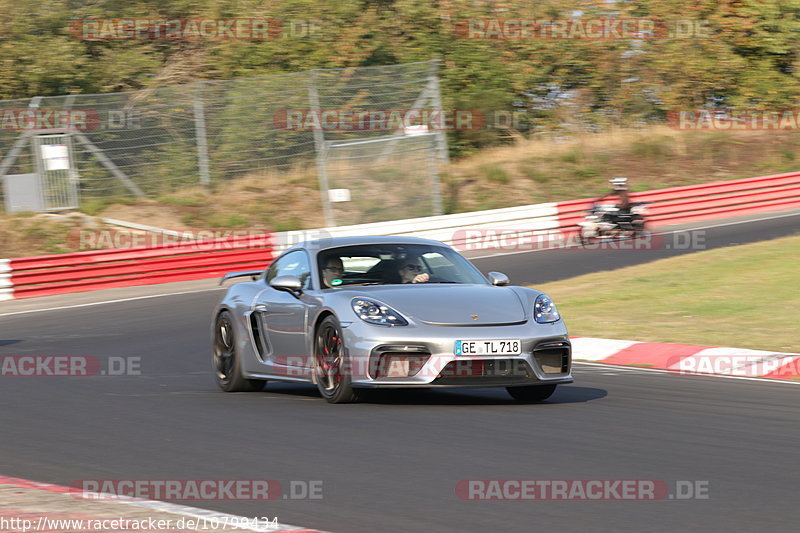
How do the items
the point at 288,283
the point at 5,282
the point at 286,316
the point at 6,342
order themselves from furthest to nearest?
the point at 5,282, the point at 6,342, the point at 286,316, the point at 288,283

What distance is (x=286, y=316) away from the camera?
9.29 meters

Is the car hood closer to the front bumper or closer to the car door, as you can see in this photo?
the front bumper

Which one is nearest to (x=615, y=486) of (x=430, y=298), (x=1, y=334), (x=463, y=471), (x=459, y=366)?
(x=463, y=471)

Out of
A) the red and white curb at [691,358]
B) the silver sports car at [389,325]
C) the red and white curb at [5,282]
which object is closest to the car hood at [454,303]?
the silver sports car at [389,325]

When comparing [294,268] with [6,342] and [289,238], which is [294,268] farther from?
[289,238]

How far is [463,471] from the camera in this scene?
5.98 metres

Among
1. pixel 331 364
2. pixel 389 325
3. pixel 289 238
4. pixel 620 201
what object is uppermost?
pixel 389 325

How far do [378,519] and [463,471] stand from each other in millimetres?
1057

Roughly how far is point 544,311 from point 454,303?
687mm

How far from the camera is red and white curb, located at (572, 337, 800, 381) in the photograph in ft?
34.9

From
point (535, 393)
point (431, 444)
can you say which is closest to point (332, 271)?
point (535, 393)

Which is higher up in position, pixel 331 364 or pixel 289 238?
pixel 331 364

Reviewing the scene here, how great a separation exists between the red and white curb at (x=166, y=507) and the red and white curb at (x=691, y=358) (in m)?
6.75

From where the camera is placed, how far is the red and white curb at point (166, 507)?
4733 mm
